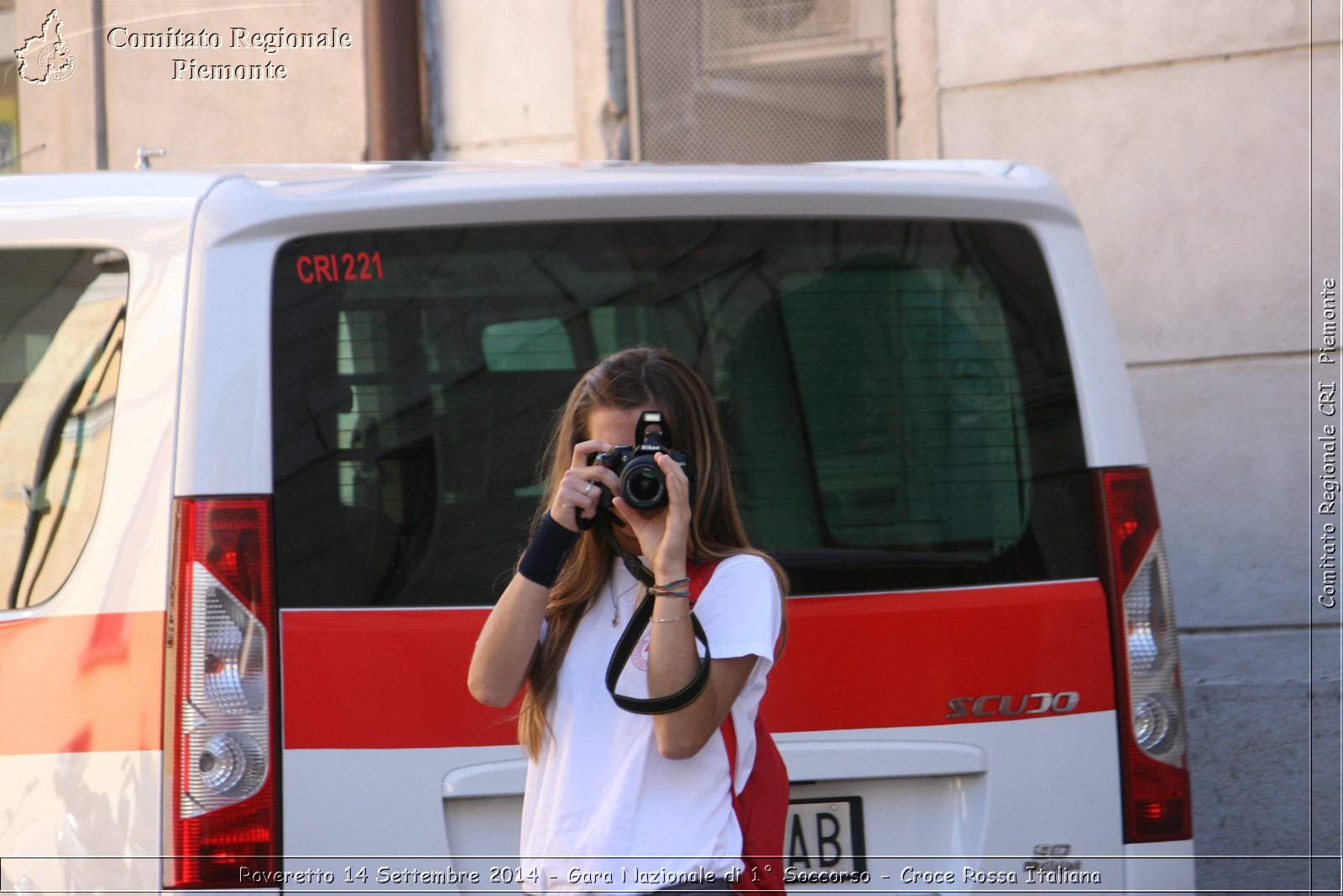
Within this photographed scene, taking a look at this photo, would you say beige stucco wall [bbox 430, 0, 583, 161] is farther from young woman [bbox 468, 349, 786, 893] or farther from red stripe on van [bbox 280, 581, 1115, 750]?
young woman [bbox 468, 349, 786, 893]

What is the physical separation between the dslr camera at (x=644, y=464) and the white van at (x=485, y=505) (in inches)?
20.2

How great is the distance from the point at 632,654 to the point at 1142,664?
1.14 m

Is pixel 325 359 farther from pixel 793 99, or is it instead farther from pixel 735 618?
pixel 793 99

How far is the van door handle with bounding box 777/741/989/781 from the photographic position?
7.91ft

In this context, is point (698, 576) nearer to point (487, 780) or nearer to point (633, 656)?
point (633, 656)

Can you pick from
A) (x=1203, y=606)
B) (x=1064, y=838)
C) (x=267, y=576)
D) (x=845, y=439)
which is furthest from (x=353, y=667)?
(x=1203, y=606)

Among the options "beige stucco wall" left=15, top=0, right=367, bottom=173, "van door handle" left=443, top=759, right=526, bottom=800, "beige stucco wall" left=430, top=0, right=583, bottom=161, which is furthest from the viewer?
"beige stucco wall" left=15, top=0, right=367, bottom=173

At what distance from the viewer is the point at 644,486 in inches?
71.5

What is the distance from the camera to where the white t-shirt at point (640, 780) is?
1788 millimetres

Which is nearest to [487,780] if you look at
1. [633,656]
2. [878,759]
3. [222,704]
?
[222,704]

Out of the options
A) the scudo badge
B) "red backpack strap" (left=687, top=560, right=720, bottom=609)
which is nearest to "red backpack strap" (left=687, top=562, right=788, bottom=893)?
"red backpack strap" (left=687, top=560, right=720, bottom=609)

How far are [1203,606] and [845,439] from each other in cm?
327

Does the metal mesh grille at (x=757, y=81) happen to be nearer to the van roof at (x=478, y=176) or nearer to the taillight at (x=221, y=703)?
the van roof at (x=478, y=176)

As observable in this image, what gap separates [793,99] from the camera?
21.0 ft
